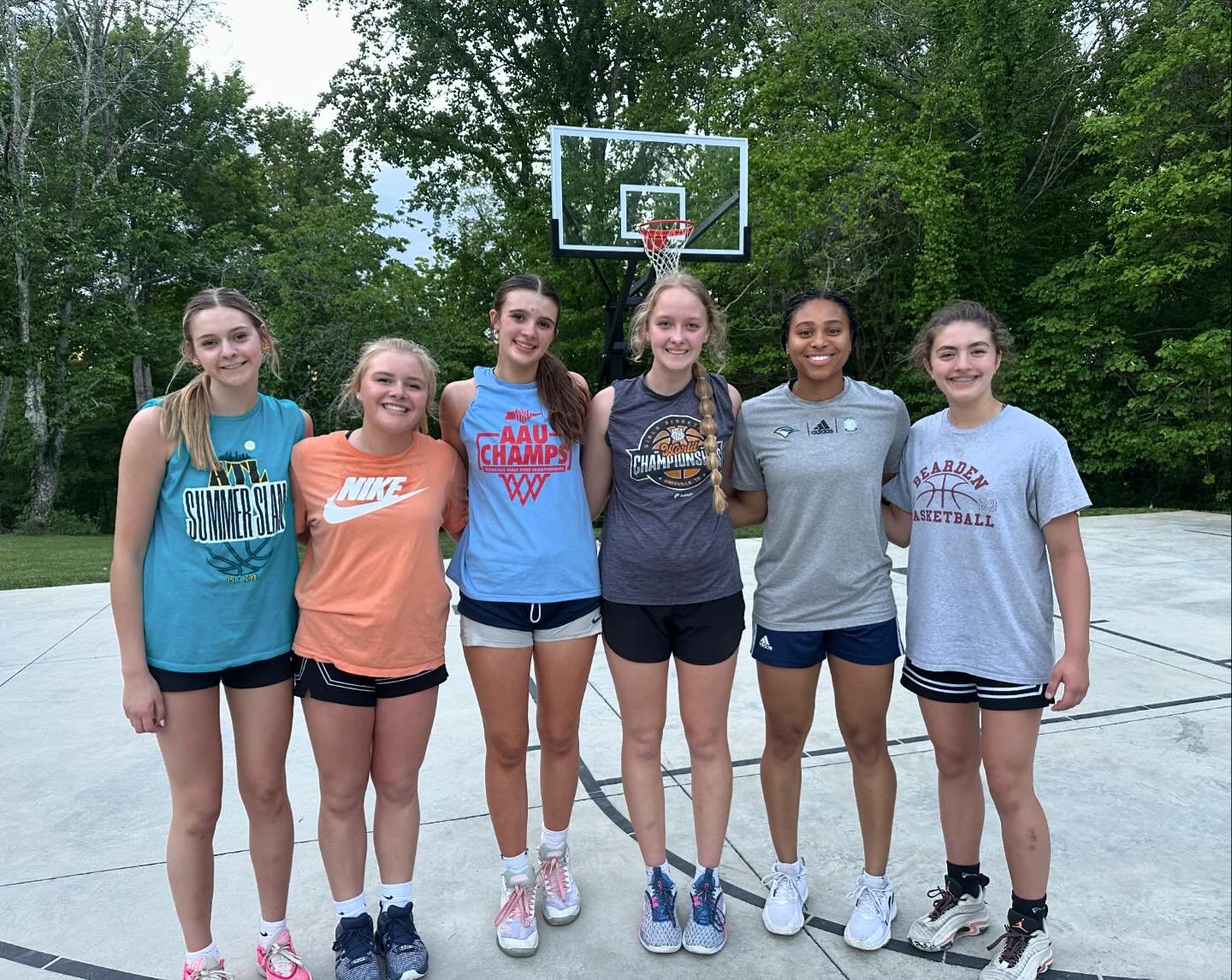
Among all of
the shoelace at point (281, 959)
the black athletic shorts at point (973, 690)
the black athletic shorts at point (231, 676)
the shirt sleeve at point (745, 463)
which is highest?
the shirt sleeve at point (745, 463)

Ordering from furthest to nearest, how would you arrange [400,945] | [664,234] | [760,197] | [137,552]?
[760,197]
[664,234]
[400,945]
[137,552]

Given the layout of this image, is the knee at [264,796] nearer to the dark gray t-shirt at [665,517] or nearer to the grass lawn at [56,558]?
the dark gray t-shirt at [665,517]

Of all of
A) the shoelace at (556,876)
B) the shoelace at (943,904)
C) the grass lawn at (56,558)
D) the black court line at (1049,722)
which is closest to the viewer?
the shoelace at (943,904)

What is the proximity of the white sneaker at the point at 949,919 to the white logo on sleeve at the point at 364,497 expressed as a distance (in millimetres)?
1717

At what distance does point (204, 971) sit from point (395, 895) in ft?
1.49

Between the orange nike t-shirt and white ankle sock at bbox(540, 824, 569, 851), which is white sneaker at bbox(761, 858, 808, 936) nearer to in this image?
white ankle sock at bbox(540, 824, 569, 851)

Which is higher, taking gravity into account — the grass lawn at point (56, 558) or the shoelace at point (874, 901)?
the shoelace at point (874, 901)

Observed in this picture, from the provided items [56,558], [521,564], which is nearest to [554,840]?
[521,564]

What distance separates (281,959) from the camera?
6.85ft

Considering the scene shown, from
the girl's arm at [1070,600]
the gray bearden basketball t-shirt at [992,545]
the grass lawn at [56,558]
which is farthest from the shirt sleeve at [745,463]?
the grass lawn at [56,558]

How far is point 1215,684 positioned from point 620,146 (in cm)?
807

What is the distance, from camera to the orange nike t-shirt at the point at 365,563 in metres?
2.03

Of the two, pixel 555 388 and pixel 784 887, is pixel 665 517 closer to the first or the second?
pixel 555 388

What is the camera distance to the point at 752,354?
53.4ft
